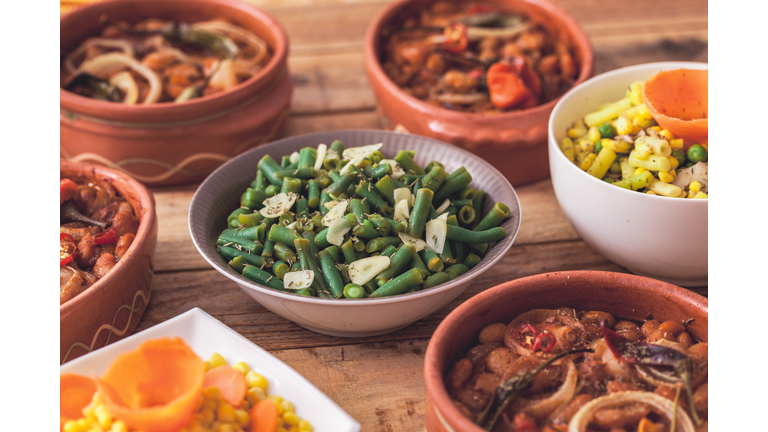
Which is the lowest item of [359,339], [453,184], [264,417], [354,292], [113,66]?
[359,339]

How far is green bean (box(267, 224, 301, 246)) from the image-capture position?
1.61 metres

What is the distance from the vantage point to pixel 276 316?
1.79 m

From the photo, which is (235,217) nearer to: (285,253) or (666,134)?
(285,253)

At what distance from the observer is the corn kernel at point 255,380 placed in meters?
1.34

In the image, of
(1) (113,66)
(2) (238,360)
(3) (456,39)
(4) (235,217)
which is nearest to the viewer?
(2) (238,360)

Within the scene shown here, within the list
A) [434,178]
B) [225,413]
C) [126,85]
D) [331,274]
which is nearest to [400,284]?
[331,274]

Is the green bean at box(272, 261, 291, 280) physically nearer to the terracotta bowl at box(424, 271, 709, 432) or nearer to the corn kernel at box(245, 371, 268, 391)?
the corn kernel at box(245, 371, 268, 391)

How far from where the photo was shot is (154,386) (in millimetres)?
1222

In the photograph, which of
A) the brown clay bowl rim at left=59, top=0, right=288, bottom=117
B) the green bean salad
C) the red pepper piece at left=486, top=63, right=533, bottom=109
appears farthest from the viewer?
the red pepper piece at left=486, top=63, right=533, bottom=109

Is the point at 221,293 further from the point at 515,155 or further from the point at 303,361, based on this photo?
the point at 515,155

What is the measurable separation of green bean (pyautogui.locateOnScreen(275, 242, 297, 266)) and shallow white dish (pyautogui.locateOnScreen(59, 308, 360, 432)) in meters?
0.25

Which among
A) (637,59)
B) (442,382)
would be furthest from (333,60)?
(442,382)

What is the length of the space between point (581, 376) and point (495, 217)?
0.54 m

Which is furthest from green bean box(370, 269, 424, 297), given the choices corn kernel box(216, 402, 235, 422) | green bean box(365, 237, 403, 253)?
corn kernel box(216, 402, 235, 422)
